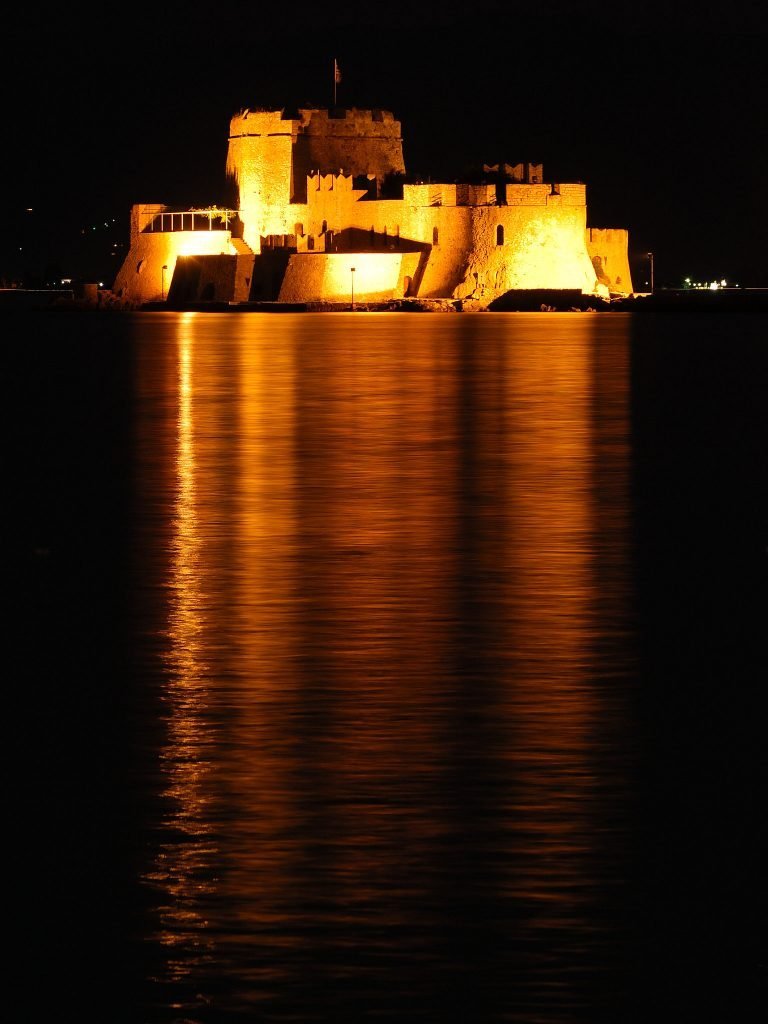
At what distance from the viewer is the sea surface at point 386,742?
433cm


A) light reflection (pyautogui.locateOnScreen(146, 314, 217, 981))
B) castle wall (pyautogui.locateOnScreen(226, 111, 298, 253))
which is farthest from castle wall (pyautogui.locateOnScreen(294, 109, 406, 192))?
light reflection (pyautogui.locateOnScreen(146, 314, 217, 981))

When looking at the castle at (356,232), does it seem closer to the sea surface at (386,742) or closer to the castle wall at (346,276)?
the castle wall at (346,276)

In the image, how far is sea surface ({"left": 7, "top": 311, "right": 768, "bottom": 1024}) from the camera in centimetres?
433

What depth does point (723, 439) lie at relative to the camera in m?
17.5

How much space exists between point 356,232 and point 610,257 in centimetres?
857

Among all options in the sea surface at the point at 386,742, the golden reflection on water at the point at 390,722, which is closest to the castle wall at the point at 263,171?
the golden reflection on water at the point at 390,722

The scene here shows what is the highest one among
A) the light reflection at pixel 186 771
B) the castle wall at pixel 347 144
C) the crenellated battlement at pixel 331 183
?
the castle wall at pixel 347 144

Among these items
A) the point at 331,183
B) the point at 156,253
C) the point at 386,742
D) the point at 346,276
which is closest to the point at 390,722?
the point at 386,742

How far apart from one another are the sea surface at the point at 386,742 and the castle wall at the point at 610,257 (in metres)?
46.3

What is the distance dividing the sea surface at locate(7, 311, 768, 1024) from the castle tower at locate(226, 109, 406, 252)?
45.1 metres

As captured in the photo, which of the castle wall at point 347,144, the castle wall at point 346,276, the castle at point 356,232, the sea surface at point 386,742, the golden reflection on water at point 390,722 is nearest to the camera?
the sea surface at point 386,742

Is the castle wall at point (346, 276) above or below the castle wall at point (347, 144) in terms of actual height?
below

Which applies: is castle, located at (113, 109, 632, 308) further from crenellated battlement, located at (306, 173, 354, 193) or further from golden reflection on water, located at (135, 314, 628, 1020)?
golden reflection on water, located at (135, 314, 628, 1020)

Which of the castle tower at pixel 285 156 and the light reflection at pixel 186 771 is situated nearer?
the light reflection at pixel 186 771
